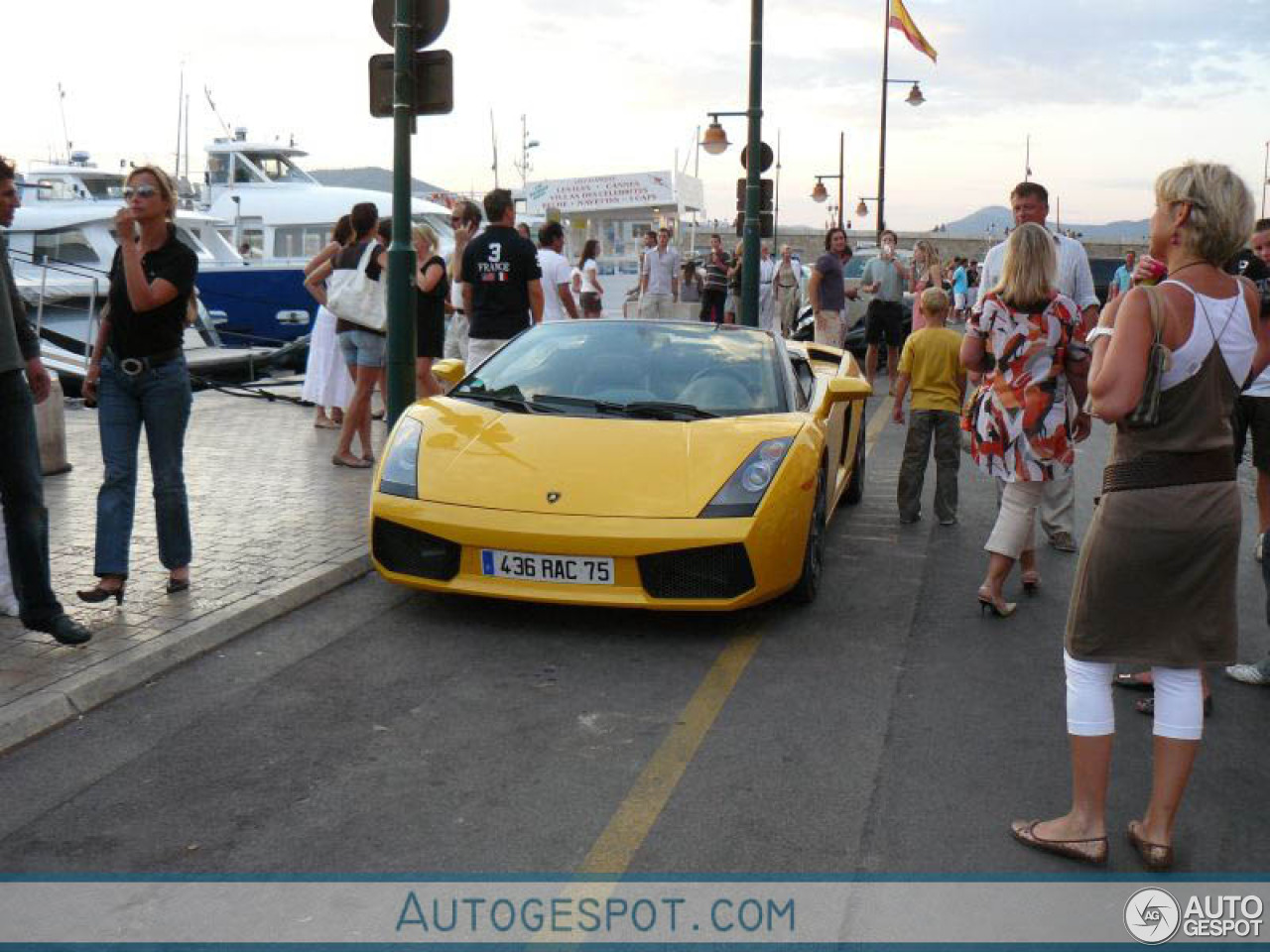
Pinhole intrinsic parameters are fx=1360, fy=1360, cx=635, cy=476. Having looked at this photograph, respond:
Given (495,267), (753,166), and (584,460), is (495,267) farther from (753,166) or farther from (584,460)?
(753,166)

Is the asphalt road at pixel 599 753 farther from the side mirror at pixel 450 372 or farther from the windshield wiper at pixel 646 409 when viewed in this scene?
the side mirror at pixel 450 372

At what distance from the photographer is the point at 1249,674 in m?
5.29

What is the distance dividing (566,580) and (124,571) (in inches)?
73.2

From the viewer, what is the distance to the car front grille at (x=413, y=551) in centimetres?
575

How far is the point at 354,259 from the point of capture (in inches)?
383

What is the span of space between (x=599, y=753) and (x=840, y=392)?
2942 millimetres

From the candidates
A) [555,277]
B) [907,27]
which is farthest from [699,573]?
[907,27]

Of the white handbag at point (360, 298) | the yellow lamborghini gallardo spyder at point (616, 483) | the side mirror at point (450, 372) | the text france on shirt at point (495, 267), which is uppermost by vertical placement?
the text france on shirt at point (495, 267)

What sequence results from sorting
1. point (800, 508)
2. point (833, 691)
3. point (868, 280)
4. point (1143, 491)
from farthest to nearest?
1. point (868, 280)
2. point (800, 508)
3. point (833, 691)
4. point (1143, 491)

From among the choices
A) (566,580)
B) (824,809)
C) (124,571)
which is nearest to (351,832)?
(824,809)

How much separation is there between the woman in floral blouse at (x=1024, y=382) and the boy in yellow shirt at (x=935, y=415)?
6.81 ft

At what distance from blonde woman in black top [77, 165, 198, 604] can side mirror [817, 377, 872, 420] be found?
3.03 meters

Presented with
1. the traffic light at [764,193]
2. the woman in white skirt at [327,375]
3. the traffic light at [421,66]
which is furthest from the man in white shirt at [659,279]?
the traffic light at [421,66]

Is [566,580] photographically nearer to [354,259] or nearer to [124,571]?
[124,571]
